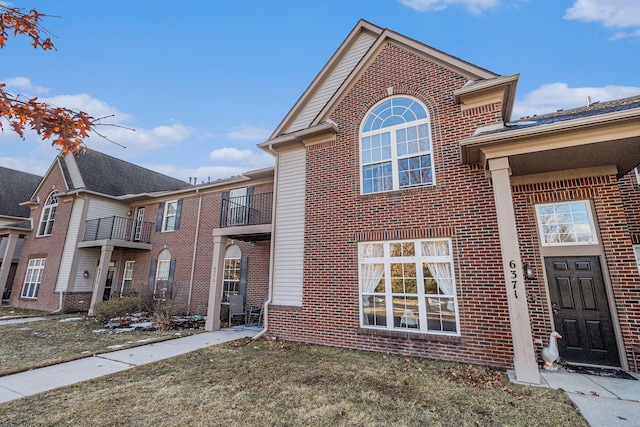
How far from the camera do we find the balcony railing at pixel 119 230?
15258mm

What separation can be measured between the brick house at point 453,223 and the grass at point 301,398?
0.87 m

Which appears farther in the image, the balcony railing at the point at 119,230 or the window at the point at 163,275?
the balcony railing at the point at 119,230

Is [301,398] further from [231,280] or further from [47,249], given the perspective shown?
[47,249]

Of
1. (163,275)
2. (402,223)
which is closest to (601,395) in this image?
(402,223)

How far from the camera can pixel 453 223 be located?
6.30m

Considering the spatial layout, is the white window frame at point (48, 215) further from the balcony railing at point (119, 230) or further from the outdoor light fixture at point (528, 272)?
the outdoor light fixture at point (528, 272)

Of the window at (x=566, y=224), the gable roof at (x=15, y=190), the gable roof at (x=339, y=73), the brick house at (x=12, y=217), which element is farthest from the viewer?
the gable roof at (x=15, y=190)

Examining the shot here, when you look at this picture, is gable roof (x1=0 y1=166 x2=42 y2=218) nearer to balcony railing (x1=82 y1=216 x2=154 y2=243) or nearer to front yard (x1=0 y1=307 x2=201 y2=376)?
balcony railing (x1=82 y1=216 x2=154 y2=243)

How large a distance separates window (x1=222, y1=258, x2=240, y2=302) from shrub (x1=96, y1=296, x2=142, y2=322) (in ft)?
12.2

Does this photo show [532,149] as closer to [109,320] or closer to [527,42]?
[527,42]

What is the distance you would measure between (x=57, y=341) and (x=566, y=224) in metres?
13.2

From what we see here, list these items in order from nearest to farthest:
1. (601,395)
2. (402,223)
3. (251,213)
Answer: (601,395), (402,223), (251,213)

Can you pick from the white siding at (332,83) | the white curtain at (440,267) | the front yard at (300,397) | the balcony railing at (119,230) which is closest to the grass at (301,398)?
the front yard at (300,397)

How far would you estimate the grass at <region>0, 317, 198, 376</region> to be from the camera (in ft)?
20.3
